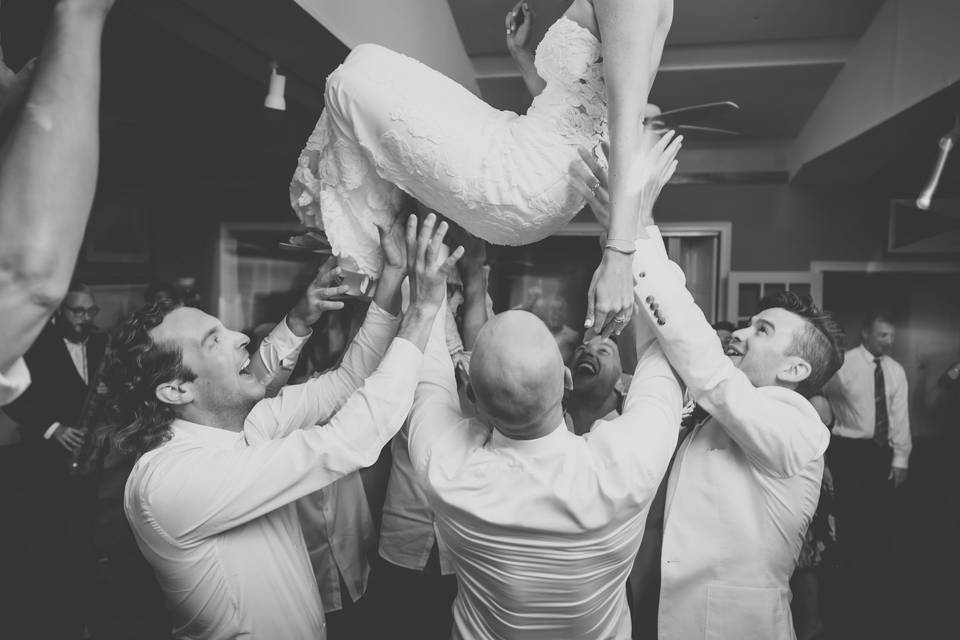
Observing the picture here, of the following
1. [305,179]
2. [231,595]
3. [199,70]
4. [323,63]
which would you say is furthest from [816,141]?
[231,595]

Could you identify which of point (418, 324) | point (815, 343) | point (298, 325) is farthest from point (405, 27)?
point (815, 343)

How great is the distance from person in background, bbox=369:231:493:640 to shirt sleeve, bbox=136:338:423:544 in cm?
106

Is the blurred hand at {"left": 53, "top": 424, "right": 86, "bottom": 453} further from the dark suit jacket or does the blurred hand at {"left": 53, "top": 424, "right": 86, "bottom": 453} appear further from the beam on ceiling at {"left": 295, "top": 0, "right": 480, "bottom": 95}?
the beam on ceiling at {"left": 295, "top": 0, "right": 480, "bottom": 95}

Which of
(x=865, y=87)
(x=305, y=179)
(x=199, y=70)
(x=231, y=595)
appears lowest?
(x=231, y=595)

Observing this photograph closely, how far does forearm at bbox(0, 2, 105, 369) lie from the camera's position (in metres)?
0.66

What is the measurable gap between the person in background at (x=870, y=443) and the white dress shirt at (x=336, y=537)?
3.51m

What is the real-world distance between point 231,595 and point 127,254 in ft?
15.0

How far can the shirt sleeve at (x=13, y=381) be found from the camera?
2.30 feet

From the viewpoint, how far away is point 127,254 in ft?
16.9

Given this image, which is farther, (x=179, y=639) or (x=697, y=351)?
(x=179, y=639)

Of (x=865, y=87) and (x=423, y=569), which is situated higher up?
(x=865, y=87)

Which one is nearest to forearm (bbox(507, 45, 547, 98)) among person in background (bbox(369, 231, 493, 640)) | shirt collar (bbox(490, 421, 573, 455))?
shirt collar (bbox(490, 421, 573, 455))

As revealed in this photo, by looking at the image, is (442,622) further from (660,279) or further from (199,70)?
(199,70)

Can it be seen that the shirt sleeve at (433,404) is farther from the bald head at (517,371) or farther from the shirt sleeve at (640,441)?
the shirt sleeve at (640,441)
